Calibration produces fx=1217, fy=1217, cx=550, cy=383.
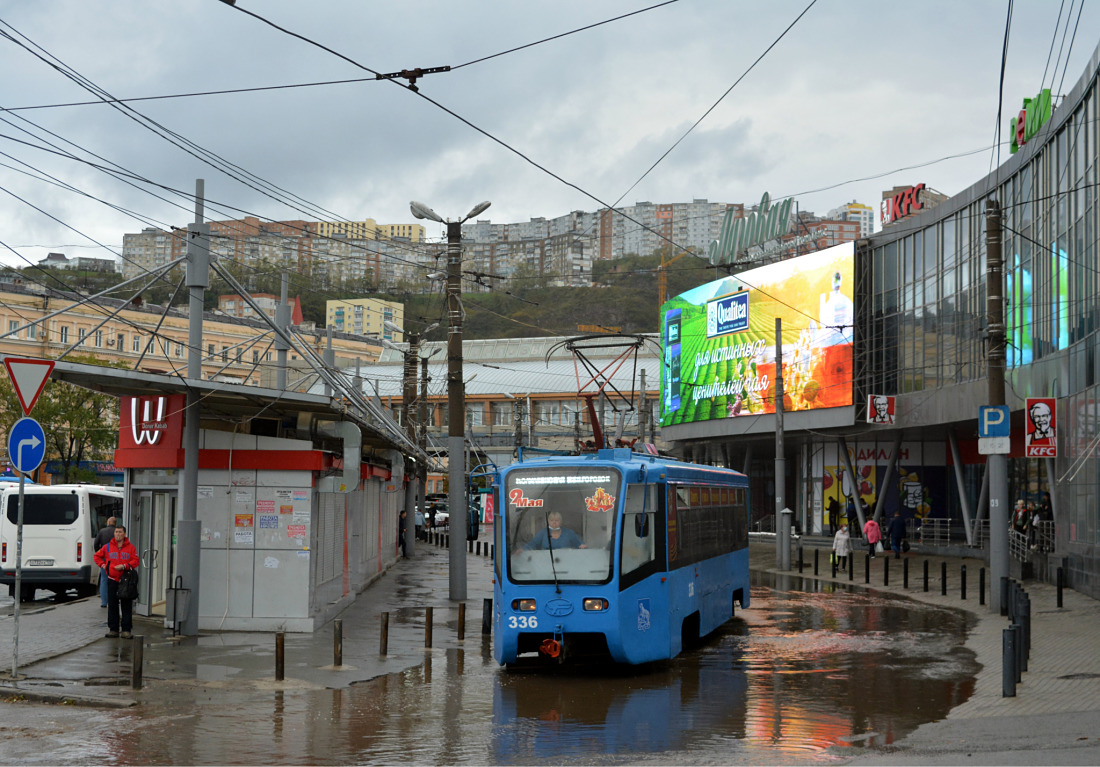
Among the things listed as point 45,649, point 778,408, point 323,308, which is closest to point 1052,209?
point 778,408

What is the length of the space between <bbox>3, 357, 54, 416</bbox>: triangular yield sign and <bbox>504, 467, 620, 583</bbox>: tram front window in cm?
589

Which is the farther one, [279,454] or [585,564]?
[279,454]

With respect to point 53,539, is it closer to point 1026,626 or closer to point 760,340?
point 1026,626

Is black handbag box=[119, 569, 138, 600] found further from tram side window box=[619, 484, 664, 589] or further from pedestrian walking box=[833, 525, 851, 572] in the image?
pedestrian walking box=[833, 525, 851, 572]

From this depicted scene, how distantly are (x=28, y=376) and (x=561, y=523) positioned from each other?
261 inches

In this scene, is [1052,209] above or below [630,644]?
above

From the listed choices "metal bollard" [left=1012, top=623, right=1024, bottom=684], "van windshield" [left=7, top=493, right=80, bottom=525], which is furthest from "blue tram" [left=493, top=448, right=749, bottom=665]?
"van windshield" [left=7, top=493, right=80, bottom=525]

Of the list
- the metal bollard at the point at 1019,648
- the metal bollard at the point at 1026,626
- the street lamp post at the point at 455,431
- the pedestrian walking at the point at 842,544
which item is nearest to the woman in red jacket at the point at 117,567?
the street lamp post at the point at 455,431

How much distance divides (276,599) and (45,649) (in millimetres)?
3835

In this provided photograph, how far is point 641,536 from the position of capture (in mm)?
15695

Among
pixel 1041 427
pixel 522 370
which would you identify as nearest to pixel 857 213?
pixel 522 370

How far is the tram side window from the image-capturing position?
15.5 m

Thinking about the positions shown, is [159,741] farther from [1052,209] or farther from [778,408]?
[778,408]

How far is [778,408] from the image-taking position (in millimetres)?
39250
